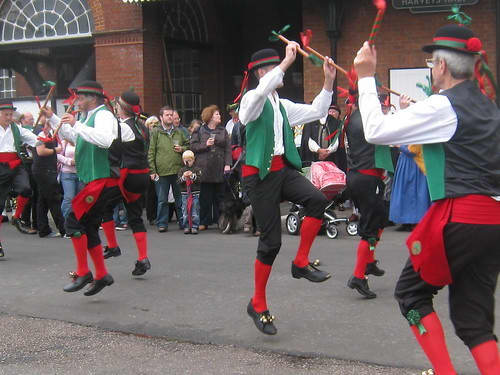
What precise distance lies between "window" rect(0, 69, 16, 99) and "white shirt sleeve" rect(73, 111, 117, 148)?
11.2m

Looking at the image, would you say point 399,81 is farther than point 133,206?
Yes

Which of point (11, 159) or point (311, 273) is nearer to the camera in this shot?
point (311, 273)

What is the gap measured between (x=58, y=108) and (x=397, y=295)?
13161 mm

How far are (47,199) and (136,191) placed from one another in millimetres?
3988

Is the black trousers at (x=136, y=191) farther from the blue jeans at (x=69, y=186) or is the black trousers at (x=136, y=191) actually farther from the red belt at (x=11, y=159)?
the blue jeans at (x=69, y=186)

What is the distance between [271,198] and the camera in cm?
531

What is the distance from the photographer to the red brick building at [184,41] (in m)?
12.9

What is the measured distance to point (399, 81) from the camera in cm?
1298

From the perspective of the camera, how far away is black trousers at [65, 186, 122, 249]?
6.37 m

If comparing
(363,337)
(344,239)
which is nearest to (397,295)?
(363,337)

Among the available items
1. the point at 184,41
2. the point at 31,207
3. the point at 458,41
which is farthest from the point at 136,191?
the point at 184,41

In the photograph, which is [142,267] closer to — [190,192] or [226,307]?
[226,307]

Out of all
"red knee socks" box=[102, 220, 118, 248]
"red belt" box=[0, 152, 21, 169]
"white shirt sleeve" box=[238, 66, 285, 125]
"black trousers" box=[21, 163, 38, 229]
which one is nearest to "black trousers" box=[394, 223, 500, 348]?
"white shirt sleeve" box=[238, 66, 285, 125]

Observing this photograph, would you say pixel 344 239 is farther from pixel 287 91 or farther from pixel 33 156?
pixel 287 91
